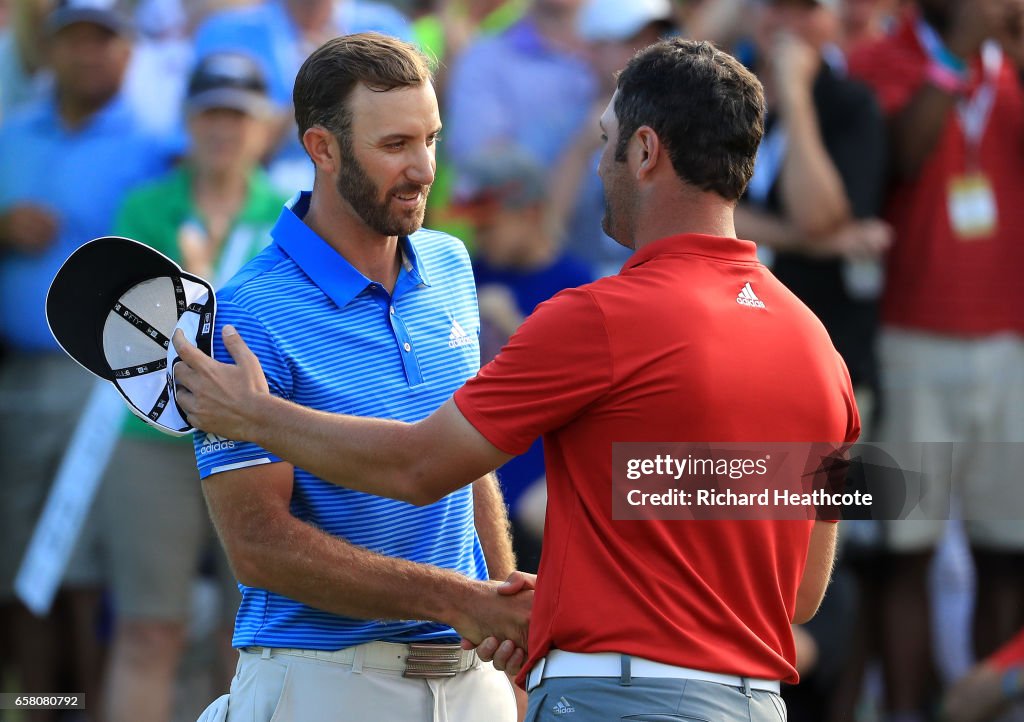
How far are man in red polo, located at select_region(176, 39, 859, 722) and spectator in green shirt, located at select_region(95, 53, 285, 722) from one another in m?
2.81

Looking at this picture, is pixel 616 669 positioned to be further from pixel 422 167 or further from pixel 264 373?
pixel 422 167

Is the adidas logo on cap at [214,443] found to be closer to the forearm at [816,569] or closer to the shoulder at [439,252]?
the shoulder at [439,252]

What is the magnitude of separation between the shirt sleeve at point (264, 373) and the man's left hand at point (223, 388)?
0.21 ft

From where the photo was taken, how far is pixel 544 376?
2977 millimetres

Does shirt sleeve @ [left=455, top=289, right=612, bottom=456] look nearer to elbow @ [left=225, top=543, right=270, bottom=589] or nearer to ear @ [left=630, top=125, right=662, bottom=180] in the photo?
ear @ [left=630, top=125, right=662, bottom=180]

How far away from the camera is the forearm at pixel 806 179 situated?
20.2 ft

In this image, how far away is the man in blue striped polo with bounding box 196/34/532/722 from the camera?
3.34 metres

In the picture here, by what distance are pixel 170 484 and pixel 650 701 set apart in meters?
3.39

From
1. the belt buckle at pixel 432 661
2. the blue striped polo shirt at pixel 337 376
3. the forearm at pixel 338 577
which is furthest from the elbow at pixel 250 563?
the belt buckle at pixel 432 661

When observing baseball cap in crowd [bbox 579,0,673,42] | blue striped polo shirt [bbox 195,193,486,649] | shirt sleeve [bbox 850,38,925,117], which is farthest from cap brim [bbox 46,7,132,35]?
blue striped polo shirt [bbox 195,193,486,649]

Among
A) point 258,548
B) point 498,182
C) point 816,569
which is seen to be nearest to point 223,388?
point 258,548

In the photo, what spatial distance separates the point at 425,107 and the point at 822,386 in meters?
1.17

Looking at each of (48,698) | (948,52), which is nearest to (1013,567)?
(948,52)

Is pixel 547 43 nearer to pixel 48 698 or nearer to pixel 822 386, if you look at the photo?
pixel 48 698
